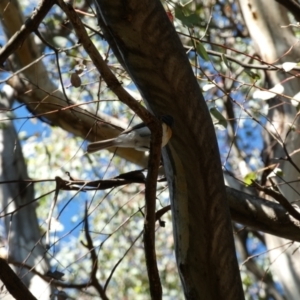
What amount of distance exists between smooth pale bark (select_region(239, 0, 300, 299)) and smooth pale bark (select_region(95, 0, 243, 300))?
1.10 m

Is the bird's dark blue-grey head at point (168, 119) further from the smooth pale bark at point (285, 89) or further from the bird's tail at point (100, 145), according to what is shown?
the smooth pale bark at point (285, 89)

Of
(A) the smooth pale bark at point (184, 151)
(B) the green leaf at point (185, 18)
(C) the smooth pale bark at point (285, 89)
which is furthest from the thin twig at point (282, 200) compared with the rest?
(C) the smooth pale bark at point (285, 89)

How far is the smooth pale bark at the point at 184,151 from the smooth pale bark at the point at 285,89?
3.62 feet

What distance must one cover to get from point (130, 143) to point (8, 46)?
0.44 meters

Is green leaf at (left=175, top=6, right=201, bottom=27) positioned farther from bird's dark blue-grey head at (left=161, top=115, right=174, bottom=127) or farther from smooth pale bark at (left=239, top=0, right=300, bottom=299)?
smooth pale bark at (left=239, top=0, right=300, bottom=299)

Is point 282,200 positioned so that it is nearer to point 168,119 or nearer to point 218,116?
point 168,119

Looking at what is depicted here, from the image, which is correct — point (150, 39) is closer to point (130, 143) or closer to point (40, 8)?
point (40, 8)

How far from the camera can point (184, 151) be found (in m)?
1.19

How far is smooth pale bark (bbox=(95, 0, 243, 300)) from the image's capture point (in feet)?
3.85

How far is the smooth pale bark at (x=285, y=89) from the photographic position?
232cm

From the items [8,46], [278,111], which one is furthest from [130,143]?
[278,111]

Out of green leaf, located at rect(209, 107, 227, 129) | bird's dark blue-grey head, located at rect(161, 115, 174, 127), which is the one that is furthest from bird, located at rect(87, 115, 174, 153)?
bird's dark blue-grey head, located at rect(161, 115, 174, 127)

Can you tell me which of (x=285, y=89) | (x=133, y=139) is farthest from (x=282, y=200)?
(x=285, y=89)

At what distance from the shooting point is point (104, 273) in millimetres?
5438
